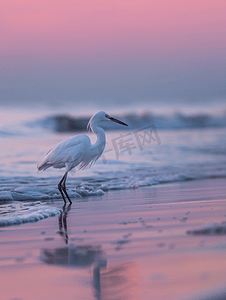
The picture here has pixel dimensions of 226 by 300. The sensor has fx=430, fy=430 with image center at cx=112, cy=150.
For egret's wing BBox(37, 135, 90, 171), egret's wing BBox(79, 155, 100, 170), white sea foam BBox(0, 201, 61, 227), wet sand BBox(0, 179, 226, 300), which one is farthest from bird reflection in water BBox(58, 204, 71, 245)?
egret's wing BBox(79, 155, 100, 170)

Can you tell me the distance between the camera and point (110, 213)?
520 cm

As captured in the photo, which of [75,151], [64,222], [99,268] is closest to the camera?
[99,268]

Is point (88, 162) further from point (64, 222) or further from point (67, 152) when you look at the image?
point (64, 222)

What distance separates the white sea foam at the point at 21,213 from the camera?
475 centimetres

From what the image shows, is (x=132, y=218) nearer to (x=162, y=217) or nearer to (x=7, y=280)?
(x=162, y=217)

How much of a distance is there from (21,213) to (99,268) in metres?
2.79

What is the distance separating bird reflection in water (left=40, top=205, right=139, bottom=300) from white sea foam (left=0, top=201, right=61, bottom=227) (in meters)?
1.11

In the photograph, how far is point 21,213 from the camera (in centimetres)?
542

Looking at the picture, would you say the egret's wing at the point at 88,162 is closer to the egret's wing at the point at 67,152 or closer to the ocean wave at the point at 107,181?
the egret's wing at the point at 67,152

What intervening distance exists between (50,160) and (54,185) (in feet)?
4.60

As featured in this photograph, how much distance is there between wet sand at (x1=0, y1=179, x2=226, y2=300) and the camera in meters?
2.43

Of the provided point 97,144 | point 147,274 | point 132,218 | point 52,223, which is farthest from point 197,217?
point 97,144

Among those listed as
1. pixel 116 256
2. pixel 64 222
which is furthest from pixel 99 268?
pixel 64 222

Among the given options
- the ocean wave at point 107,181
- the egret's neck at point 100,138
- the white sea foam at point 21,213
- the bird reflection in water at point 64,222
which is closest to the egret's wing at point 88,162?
the egret's neck at point 100,138
